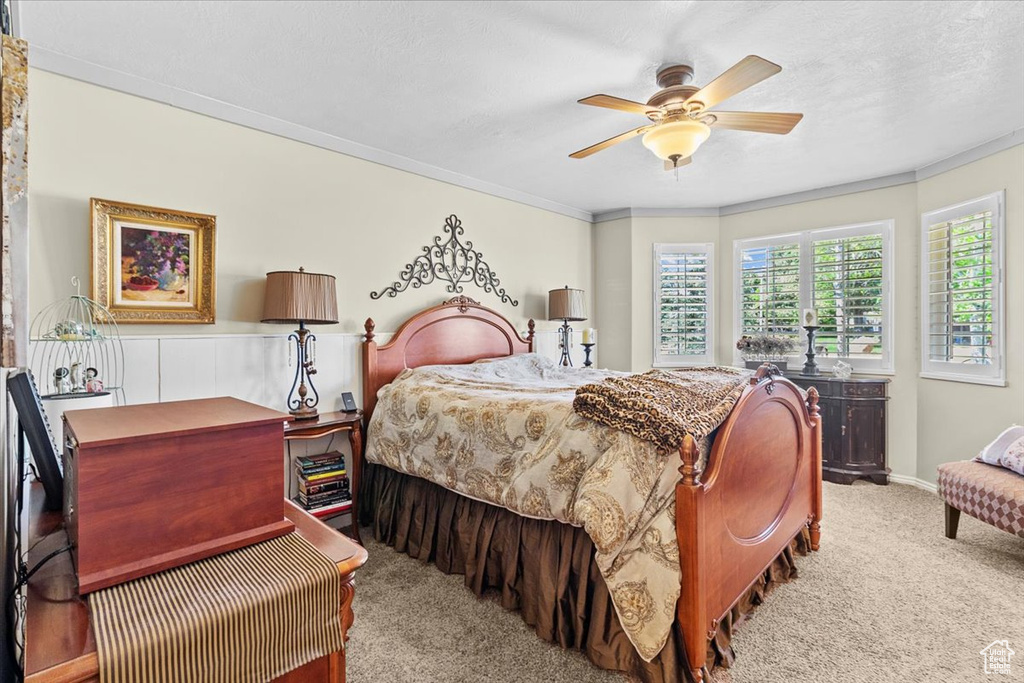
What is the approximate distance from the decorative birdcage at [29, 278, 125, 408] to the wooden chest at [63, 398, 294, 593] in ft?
4.57

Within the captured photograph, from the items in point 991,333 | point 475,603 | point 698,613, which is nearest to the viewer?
point 698,613

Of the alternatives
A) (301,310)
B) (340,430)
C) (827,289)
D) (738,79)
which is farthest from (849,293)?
(301,310)

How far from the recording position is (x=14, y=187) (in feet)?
2.50

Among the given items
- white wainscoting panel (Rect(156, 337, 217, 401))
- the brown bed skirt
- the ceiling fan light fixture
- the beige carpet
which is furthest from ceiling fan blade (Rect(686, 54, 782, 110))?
white wainscoting panel (Rect(156, 337, 217, 401))

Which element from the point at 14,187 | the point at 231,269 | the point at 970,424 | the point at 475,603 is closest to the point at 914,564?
the point at 970,424

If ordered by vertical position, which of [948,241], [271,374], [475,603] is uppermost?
[948,241]

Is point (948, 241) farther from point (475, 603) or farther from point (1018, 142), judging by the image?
point (475, 603)

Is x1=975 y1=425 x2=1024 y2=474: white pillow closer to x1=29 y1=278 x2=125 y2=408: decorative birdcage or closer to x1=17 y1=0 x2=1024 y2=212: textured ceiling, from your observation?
x1=17 y1=0 x2=1024 y2=212: textured ceiling

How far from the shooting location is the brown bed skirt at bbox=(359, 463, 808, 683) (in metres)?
1.76

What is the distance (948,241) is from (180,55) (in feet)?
16.4

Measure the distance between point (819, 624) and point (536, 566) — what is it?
121 centimetres

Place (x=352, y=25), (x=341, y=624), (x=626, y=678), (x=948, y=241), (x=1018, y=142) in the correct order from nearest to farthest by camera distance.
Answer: (x=341, y=624) → (x=626, y=678) → (x=352, y=25) → (x=1018, y=142) → (x=948, y=241)

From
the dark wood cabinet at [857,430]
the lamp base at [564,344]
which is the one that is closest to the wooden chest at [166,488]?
the lamp base at [564,344]

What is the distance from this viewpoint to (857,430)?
12.9ft
